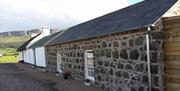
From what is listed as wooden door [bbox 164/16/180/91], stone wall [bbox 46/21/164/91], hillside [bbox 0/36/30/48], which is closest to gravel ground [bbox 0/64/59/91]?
stone wall [bbox 46/21/164/91]

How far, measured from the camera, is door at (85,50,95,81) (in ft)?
49.3

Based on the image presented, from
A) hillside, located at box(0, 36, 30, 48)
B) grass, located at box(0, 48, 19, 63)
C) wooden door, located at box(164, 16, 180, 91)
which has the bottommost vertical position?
grass, located at box(0, 48, 19, 63)

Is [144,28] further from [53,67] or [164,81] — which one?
[53,67]

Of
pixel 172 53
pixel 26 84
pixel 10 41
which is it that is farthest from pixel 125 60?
pixel 10 41

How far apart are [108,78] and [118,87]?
1.02 m

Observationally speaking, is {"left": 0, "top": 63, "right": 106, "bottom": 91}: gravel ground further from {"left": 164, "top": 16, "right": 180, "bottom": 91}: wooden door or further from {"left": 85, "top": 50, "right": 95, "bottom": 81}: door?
{"left": 164, "top": 16, "right": 180, "bottom": 91}: wooden door

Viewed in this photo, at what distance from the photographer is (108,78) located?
12.8 m

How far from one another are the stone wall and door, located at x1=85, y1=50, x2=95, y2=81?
332 mm

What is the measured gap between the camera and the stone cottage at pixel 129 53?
9.48 m

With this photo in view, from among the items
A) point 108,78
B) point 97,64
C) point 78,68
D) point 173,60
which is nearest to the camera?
point 173,60

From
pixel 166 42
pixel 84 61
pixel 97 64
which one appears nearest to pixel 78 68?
pixel 84 61

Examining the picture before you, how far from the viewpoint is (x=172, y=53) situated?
9109mm

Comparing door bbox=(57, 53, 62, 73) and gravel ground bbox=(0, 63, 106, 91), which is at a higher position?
door bbox=(57, 53, 62, 73)

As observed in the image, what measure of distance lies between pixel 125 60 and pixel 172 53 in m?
2.47
